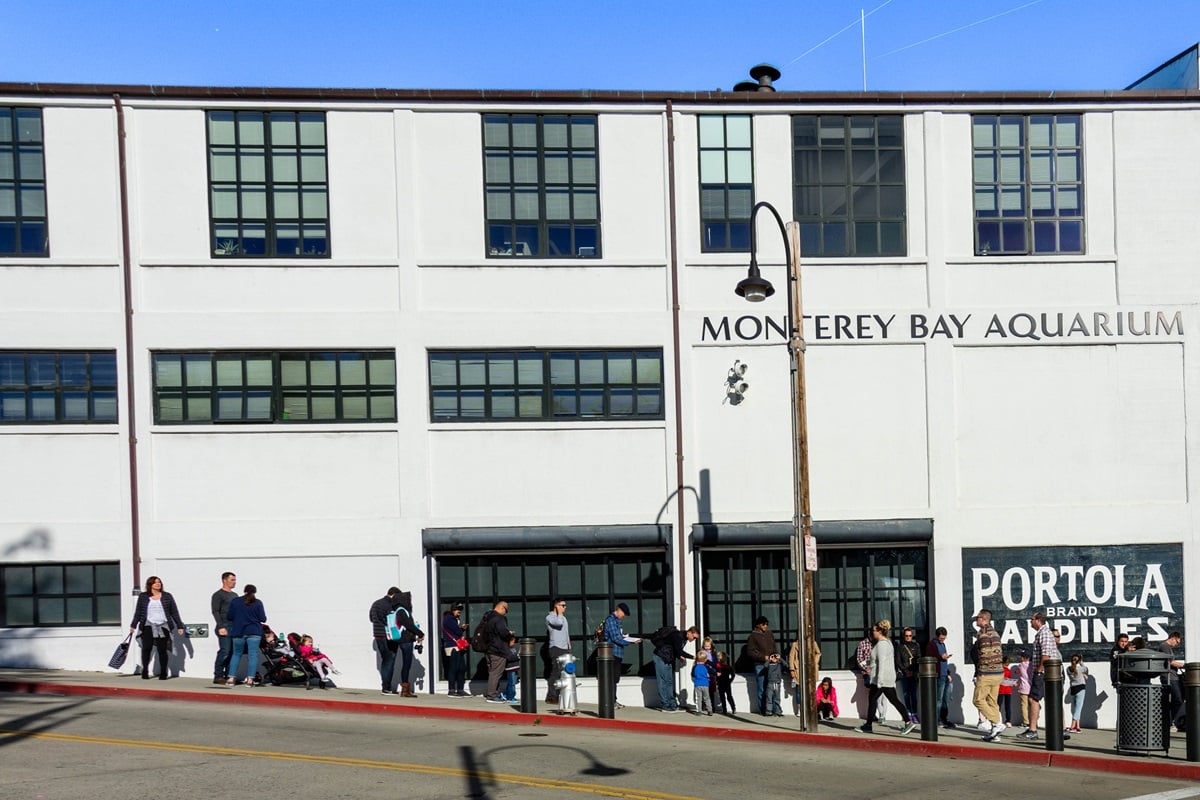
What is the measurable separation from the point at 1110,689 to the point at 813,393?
714 centimetres

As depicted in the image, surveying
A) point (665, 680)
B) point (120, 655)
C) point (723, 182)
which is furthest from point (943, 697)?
point (120, 655)

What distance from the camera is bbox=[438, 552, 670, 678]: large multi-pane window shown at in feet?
68.6

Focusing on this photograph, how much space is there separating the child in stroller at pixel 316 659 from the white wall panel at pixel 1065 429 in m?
10.9

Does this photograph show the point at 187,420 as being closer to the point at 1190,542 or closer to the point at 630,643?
the point at 630,643

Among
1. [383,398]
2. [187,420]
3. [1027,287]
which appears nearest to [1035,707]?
[1027,287]

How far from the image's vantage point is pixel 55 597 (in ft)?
66.5

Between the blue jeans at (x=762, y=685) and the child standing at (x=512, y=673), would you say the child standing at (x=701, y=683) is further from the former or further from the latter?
the child standing at (x=512, y=673)

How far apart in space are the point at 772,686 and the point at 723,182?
332 inches

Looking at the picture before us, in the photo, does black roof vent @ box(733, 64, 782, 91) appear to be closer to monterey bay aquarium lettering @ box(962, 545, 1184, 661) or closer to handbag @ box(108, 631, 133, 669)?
monterey bay aquarium lettering @ box(962, 545, 1184, 661)

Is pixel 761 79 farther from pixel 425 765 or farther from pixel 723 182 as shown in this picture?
pixel 425 765

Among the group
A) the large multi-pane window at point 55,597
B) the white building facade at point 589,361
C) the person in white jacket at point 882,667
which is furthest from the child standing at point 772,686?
the large multi-pane window at point 55,597

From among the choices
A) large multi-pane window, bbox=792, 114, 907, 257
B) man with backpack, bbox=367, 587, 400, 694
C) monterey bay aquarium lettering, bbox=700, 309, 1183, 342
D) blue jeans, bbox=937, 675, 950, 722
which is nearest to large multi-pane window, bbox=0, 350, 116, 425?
man with backpack, bbox=367, 587, 400, 694

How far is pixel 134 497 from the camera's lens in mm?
20375

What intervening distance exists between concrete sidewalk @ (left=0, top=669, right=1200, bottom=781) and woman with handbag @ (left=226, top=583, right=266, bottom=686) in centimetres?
39
